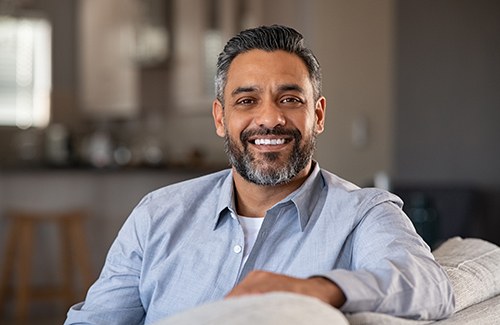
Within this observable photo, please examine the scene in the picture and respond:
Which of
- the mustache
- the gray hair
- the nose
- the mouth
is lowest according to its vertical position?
the mouth

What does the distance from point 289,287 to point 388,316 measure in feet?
0.52

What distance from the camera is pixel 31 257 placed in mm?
5836

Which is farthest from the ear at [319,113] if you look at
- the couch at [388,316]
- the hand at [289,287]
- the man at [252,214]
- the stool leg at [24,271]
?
the stool leg at [24,271]

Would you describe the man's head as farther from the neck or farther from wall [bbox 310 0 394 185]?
wall [bbox 310 0 394 185]

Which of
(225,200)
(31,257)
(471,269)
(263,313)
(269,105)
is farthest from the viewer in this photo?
(31,257)

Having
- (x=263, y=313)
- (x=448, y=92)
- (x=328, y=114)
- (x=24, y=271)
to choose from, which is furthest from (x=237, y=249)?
(x=24, y=271)

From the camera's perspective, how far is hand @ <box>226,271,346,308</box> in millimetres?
1302

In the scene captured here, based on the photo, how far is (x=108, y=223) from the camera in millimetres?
5992

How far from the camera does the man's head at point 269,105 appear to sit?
6.11 feet

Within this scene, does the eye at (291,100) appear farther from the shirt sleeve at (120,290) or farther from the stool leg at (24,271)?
the stool leg at (24,271)

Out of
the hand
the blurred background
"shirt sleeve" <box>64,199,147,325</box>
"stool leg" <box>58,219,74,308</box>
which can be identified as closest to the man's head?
"shirt sleeve" <box>64,199,147,325</box>

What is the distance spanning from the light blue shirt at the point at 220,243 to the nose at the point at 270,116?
15 cm

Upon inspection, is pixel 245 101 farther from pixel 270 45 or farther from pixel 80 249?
pixel 80 249

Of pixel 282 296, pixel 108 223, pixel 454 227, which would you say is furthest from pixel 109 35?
pixel 282 296
